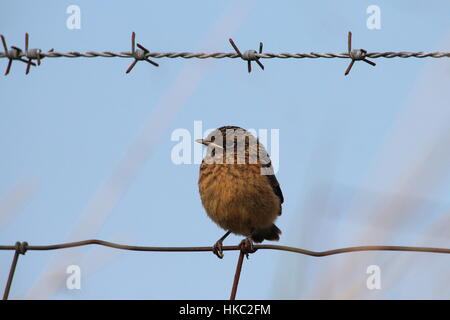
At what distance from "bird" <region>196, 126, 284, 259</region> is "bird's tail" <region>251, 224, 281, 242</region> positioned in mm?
154

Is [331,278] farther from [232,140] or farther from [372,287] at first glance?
[232,140]

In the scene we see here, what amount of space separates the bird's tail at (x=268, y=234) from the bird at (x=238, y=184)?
154 mm

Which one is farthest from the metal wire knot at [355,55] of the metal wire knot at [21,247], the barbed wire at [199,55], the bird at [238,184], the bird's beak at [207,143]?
the metal wire knot at [21,247]

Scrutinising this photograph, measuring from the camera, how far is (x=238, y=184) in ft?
18.2

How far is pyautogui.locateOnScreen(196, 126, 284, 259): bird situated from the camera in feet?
18.2

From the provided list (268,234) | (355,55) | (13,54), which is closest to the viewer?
(355,55)

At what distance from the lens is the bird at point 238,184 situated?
18.2 ft

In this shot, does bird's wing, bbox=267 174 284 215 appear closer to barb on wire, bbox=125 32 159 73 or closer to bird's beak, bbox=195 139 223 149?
bird's beak, bbox=195 139 223 149

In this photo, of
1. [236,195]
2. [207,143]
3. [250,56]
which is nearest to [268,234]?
[236,195]

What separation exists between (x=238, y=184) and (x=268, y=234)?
959 mm

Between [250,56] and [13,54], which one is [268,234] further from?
[13,54]

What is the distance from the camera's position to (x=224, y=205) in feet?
18.1
